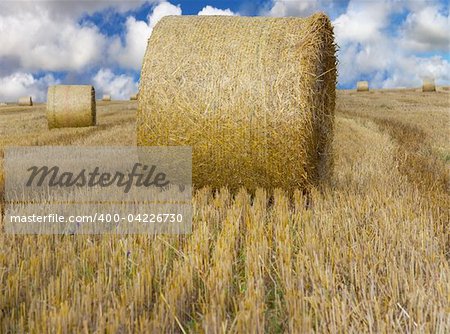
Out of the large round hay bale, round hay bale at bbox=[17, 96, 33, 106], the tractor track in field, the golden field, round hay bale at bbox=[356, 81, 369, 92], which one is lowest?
the golden field

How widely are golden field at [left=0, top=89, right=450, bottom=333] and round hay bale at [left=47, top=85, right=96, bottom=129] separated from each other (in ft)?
37.3

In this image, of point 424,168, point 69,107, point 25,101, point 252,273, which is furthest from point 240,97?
point 25,101

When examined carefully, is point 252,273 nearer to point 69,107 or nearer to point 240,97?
point 240,97

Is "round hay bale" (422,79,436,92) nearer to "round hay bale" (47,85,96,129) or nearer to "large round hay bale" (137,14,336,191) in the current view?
"round hay bale" (47,85,96,129)

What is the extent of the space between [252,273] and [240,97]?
112 inches

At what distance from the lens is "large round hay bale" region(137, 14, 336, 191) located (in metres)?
5.52

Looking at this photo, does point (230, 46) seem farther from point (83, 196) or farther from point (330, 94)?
point (83, 196)

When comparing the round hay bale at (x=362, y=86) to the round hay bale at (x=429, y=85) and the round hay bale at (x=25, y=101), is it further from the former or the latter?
the round hay bale at (x=25, y=101)

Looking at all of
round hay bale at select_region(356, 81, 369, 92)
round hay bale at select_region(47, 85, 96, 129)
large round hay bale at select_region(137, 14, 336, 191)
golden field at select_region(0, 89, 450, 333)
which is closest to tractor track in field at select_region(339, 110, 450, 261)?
golden field at select_region(0, 89, 450, 333)

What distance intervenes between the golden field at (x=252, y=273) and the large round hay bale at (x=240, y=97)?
0.48m

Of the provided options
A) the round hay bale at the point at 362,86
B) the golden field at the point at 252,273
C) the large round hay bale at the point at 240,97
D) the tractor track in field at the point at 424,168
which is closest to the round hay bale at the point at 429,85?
the round hay bale at the point at 362,86

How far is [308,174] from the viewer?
18.6ft

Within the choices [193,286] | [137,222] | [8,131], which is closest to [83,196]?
[137,222]

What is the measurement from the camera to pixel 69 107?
1582 centimetres
